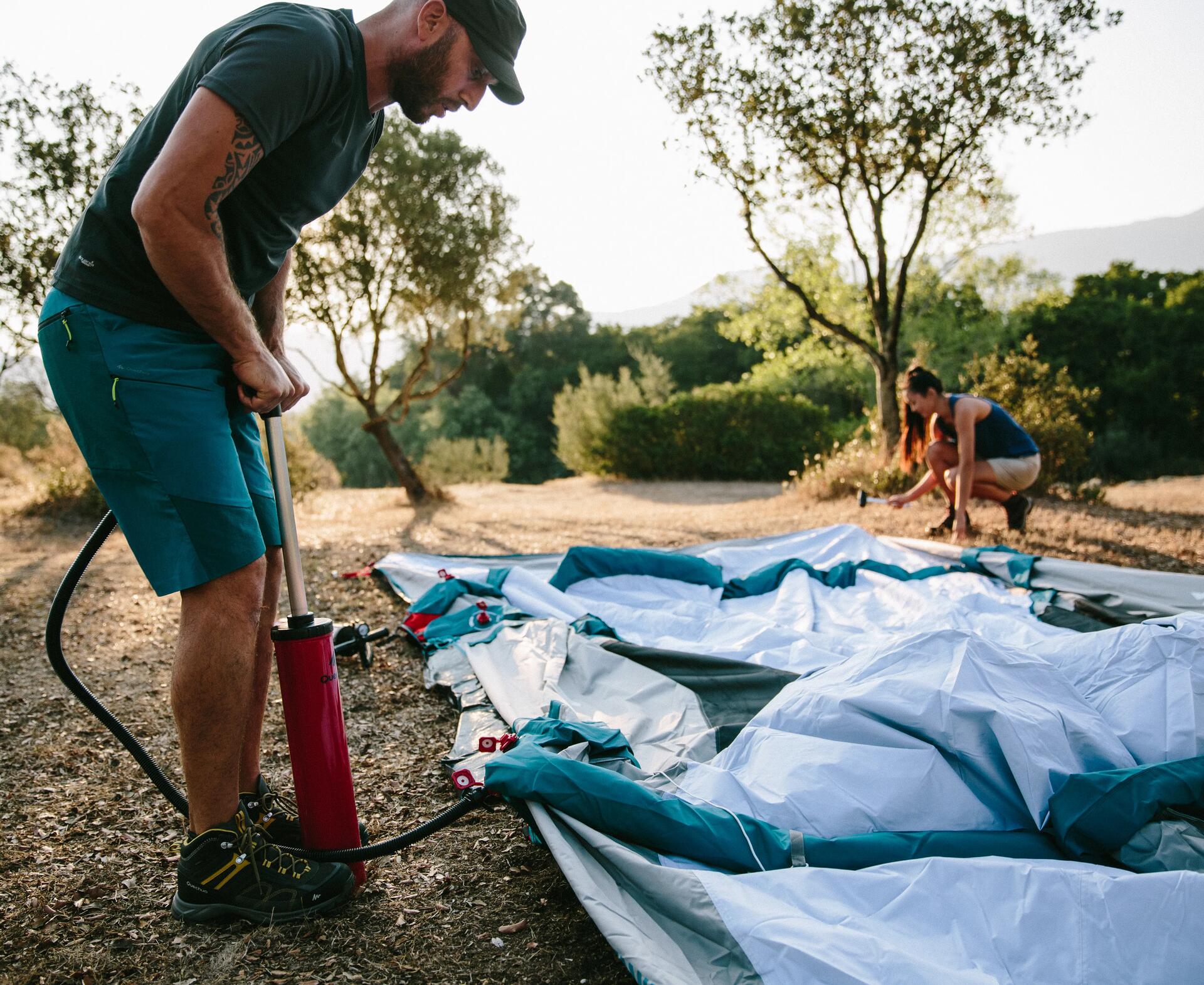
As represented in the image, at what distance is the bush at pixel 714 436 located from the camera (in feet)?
44.1

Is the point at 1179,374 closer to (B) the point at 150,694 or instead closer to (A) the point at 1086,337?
(A) the point at 1086,337

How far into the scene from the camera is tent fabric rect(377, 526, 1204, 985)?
115 cm

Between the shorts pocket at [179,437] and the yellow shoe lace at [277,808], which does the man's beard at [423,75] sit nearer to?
the shorts pocket at [179,437]

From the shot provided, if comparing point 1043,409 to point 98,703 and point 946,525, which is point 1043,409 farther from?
point 98,703

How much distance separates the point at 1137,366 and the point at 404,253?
16.7 meters

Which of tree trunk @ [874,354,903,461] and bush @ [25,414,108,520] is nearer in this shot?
bush @ [25,414,108,520]

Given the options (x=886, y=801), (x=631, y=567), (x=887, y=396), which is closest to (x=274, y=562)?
(x=886, y=801)

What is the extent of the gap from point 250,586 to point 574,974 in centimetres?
86

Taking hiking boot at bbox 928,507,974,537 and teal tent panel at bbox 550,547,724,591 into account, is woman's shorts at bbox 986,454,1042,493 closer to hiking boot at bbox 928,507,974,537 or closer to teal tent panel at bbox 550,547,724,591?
hiking boot at bbox 928,507,974,537

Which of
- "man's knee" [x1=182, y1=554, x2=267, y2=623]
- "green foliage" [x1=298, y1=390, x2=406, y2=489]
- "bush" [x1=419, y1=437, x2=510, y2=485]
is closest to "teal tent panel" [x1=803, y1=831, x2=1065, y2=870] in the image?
"man's knee" [x1=182, y1=554, x2=267, y2=623]

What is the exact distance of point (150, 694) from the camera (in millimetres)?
2613

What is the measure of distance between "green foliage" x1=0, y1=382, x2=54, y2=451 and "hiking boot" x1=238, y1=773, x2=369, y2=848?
15490mm

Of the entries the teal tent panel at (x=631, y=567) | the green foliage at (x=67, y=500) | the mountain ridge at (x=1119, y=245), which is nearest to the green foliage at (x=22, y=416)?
the green foliage at (x=67, y=500)

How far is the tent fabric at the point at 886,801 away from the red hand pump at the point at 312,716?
0.94 ft
